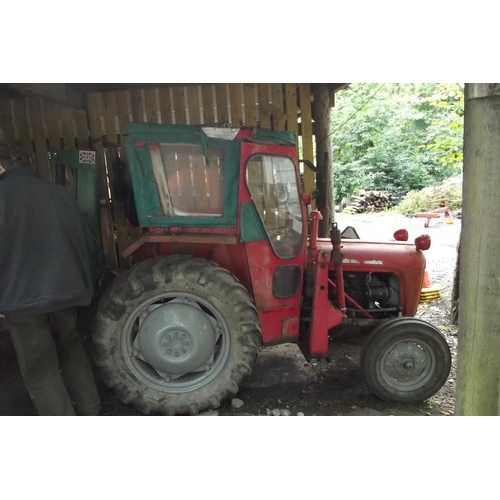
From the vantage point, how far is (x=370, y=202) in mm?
15312

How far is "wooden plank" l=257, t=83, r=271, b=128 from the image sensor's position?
4613 mm

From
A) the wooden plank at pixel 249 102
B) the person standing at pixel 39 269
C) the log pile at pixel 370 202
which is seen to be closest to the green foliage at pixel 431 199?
the log pile at pixel 370 202

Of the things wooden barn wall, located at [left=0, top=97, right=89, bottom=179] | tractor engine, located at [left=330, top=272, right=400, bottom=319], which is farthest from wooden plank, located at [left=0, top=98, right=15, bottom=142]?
tractor engine, located at [left=330, top=272, right=400, bottom=319]

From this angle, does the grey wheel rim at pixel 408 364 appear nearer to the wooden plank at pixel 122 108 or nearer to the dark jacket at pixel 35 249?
the dark jacket at pixel 35 249

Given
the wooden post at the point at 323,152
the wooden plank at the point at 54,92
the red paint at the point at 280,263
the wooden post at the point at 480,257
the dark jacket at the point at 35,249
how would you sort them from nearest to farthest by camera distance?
the wooden post at the point at 480,257, the dark jacket at the point at 35,249, the red paint at the point at 280,263, the wooden plank at the point at 54,92, the wooden post at the point at 323,152

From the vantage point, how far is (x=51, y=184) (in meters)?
2.40

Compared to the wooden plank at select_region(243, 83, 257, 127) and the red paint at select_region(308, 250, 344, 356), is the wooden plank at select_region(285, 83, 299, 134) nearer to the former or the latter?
the wooden plank at select_region(243, 83, 257, 127)

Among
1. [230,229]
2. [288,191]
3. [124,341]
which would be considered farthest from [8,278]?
[288,191]

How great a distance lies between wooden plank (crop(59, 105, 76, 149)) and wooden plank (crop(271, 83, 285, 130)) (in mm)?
2371

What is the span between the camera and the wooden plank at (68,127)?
443 cm

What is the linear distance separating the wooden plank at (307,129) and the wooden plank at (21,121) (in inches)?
127

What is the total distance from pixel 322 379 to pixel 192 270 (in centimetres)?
163

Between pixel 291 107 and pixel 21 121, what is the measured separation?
3.16 meters

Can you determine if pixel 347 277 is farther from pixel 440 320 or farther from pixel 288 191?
pixel 440 320
